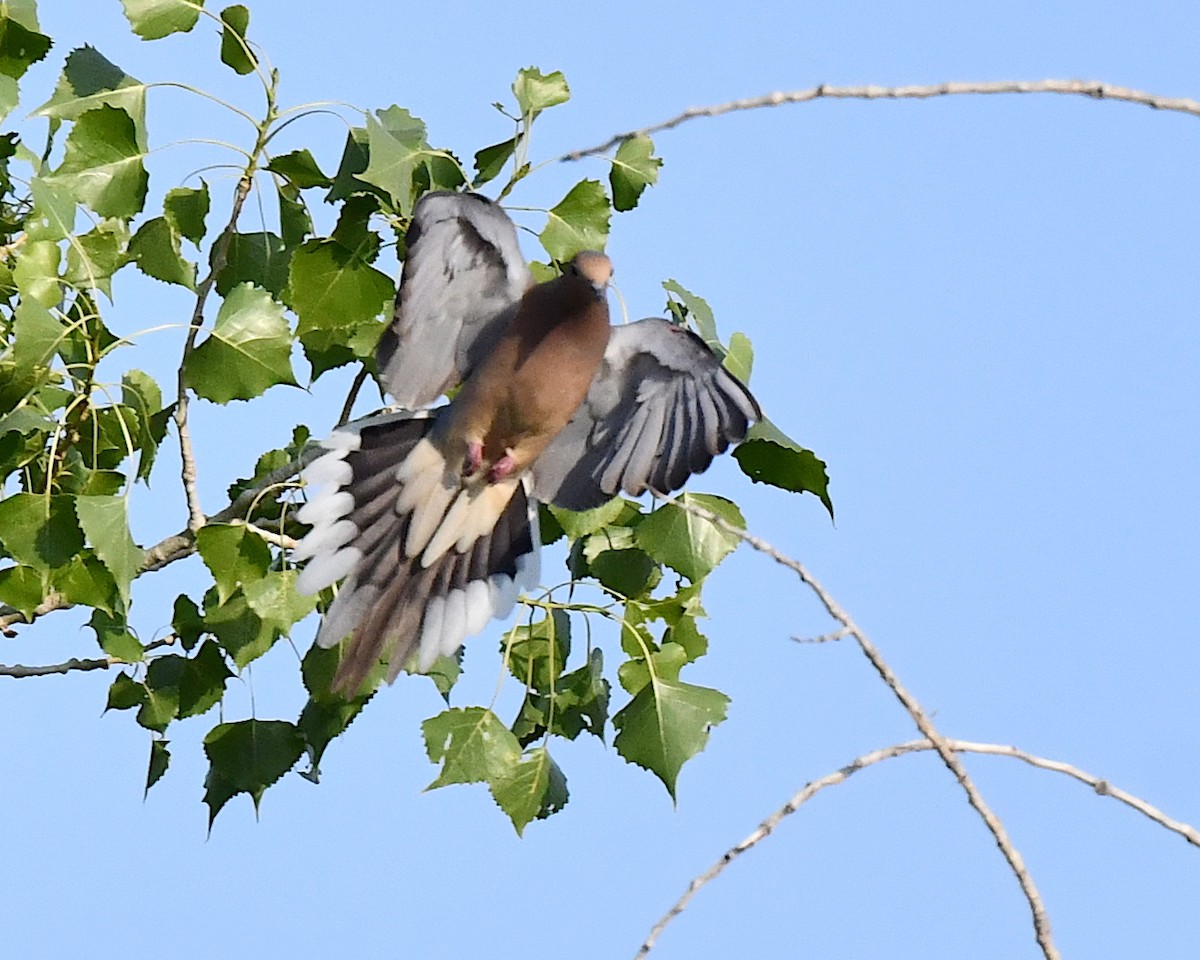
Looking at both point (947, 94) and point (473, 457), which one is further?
point (473, 457)

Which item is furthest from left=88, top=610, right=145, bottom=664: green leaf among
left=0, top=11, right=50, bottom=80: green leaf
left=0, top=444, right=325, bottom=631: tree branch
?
left=0, top=11, right=50, bottom=80: green leaf

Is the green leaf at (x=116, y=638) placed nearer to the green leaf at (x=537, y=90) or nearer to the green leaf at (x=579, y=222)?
the green leaf at (x=579, y=222)

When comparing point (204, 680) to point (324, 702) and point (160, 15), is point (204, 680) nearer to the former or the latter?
point (324, 702)

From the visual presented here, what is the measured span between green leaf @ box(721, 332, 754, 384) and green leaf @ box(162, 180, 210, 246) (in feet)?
3.29

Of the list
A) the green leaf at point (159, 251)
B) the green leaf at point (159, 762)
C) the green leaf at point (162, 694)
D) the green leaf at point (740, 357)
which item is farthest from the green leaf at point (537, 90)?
the green leaf at point (159, 762)

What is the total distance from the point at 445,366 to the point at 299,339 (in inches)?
10.6

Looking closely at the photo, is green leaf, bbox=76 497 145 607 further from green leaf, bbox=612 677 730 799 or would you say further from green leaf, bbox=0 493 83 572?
green leaf, bbox=612 677 730 799

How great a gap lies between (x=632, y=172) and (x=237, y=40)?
2.45ft

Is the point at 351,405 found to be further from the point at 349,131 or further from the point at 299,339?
the point at 349,131

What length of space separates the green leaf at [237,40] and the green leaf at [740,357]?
1.00 metres

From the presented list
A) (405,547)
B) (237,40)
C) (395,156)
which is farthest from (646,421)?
(237,40)

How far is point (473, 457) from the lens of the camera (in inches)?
117

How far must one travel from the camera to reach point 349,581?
9.63 feet

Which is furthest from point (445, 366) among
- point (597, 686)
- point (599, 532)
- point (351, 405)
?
point (597, 686)
